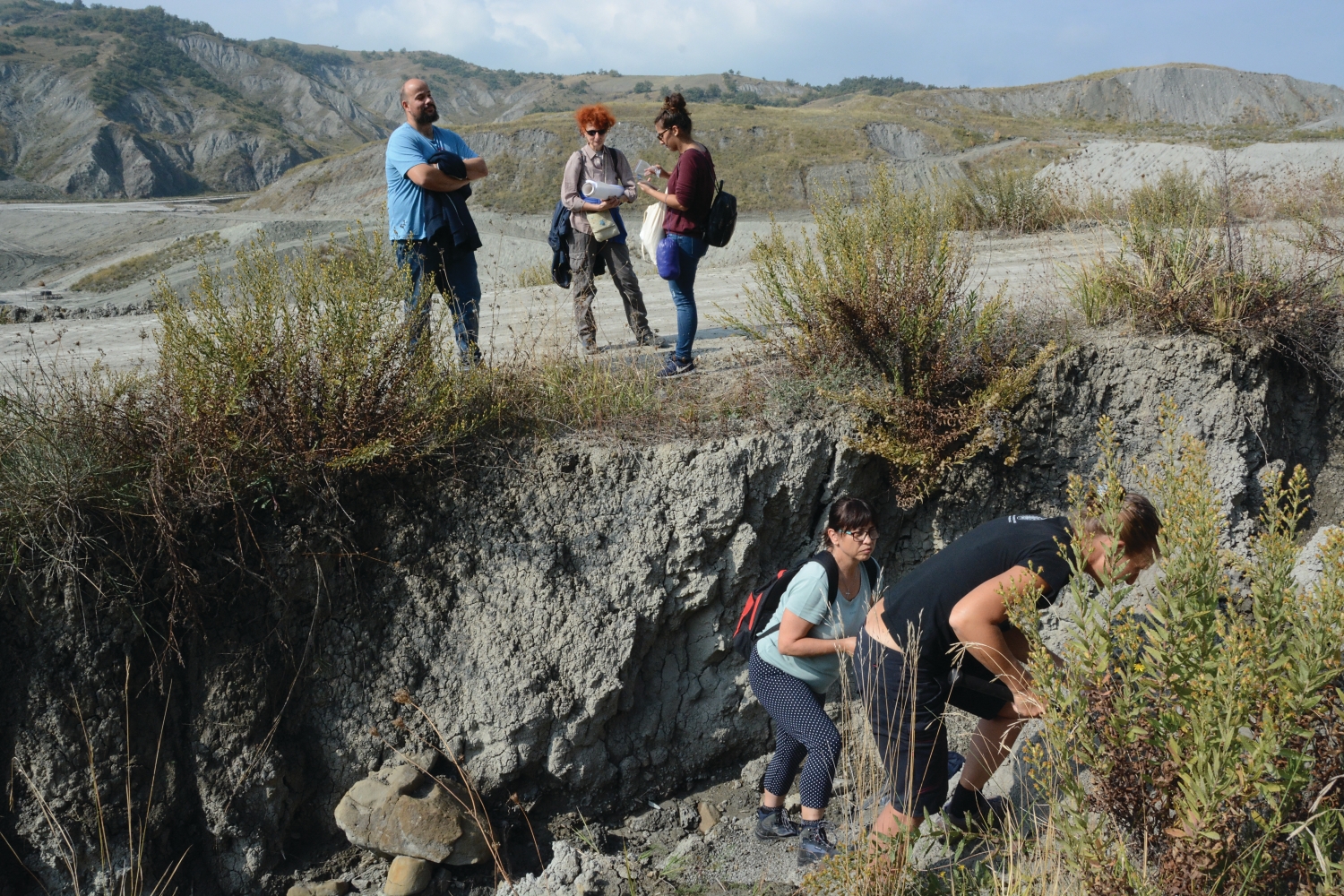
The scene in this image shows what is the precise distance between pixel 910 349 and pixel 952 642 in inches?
94.9

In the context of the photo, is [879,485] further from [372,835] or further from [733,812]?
[372,835]

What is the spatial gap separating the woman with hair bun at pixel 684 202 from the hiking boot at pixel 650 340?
0.70m

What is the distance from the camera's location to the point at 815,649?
3.80 m

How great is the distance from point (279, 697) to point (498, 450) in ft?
6.00

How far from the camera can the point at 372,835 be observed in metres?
4.58

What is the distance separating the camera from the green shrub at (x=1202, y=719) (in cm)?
240

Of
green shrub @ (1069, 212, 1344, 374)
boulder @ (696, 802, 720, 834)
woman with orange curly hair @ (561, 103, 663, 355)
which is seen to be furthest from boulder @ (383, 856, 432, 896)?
green shrub @ (1069, 212, 1344, 374)

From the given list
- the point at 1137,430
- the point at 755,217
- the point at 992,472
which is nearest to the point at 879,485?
the point at 992,472

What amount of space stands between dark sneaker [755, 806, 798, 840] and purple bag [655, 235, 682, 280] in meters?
3.28

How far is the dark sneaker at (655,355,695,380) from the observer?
19.0 feet

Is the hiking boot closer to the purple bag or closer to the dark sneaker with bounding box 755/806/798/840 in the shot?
the purple bag

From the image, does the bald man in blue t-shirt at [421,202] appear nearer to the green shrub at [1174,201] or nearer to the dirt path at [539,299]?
the dirt path at [539,299]

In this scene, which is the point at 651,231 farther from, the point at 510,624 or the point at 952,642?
the point at 952,642

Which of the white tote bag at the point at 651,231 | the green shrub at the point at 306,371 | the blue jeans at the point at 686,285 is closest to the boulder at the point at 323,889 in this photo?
the green shrub at the point at 306,371
